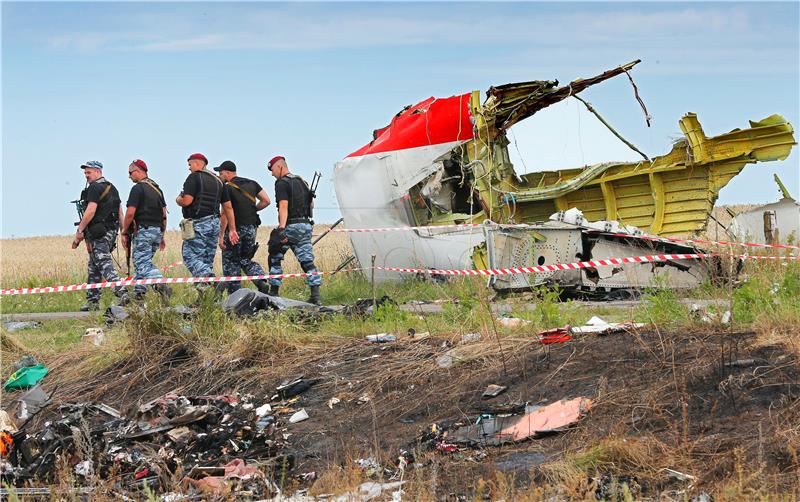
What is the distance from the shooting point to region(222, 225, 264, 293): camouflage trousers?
607 inches

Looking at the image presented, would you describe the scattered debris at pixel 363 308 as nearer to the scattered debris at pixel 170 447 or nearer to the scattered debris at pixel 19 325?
the scattered debris at pixel 170 447

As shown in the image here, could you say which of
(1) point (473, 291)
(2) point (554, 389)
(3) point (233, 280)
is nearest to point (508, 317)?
(1) point (473, 291)

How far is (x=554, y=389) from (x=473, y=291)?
13.9 ft

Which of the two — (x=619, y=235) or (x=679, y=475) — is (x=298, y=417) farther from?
(x=619, y=235)

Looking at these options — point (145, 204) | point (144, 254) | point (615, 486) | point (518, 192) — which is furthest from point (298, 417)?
point (518, 192)

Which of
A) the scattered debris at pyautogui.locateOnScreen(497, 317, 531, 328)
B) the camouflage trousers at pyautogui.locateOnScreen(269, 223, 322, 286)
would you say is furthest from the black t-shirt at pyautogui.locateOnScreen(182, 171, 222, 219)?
the scattered debris at pyautogui.locateOnScreen(497, 317, 531, 328)

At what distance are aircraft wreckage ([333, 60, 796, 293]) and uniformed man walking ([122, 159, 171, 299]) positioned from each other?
10.7ft

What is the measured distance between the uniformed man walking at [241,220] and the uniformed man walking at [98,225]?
4.87 feet

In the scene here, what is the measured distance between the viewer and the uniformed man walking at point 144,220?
47.5ft

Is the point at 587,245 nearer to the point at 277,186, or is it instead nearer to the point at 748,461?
the point at 277,186

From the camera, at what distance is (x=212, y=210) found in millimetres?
14625

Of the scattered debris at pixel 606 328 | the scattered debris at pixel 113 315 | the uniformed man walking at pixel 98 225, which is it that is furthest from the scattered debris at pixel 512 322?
the uniformed man walking at pixel 98 225

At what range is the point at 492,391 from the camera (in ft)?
25.8

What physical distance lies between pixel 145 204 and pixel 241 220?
4.59ft
